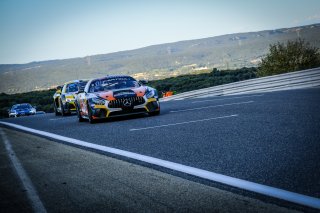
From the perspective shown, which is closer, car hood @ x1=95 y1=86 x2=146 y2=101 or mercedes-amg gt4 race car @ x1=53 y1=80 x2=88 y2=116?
car hood @ x1=95 y1=86 x2=146 y2=101

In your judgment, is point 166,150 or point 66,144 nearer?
point 166,150

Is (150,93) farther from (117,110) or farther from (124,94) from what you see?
(117,110)

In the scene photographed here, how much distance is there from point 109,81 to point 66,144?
544 centimetres

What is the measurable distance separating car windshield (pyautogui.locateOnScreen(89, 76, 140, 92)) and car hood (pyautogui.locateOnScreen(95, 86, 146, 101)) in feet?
1.76

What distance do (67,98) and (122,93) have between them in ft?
25.2

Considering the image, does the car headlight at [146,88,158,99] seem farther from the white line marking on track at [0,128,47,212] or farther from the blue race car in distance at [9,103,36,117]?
the blue race car in distance at [9,103,36,117]

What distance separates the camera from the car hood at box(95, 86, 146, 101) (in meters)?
13.1

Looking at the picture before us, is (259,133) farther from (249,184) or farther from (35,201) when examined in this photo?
(35,201)

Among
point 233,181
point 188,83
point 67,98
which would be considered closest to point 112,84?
point 67,98

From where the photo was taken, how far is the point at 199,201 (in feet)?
12.9

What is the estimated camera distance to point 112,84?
14031mm

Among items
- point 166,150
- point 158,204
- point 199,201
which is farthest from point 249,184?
point 166,150

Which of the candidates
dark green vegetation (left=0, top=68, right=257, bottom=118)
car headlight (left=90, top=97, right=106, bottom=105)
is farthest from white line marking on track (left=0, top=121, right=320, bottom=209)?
dark green vegetation (left=0, top=68, right=257, bottom=118)

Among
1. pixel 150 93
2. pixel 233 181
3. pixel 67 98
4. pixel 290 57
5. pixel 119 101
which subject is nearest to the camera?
pixel 233 181
